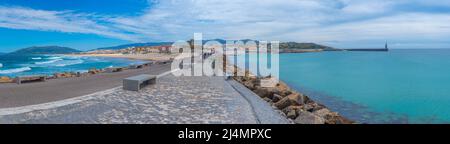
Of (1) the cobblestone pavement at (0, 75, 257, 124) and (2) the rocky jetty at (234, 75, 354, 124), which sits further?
(2) the rocky jetty at (234, 75, 354, 124)

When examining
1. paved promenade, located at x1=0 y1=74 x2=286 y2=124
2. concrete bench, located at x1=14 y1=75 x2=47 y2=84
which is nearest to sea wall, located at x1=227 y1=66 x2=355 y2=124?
paved promenade, located at x1=0 y1=74 x2=286 y2=124

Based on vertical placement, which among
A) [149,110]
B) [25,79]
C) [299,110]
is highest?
[25,79]

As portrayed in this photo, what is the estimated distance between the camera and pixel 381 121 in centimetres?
1415

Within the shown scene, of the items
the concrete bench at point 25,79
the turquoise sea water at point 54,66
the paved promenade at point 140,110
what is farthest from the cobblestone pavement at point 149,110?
the turquoise sea water at point 54,66

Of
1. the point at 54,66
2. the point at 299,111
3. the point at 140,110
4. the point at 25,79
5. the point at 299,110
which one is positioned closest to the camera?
the point at 140,110

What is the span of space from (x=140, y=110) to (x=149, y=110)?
0.19 metres

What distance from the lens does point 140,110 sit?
8.16m

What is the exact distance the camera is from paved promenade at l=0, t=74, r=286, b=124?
7.17 m

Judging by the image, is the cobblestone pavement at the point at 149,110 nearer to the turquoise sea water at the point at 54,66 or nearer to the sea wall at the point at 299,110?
the sea wall at the point at 299,110

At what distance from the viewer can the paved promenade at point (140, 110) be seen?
7168 mm

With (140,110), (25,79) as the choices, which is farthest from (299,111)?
(25,79)

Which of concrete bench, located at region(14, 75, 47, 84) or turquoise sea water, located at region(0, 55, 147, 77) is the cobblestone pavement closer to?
concrete bench, located at region(14, 75, 47, 84)

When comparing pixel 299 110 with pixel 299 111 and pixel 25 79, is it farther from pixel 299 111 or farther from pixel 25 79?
pixel 25 79
